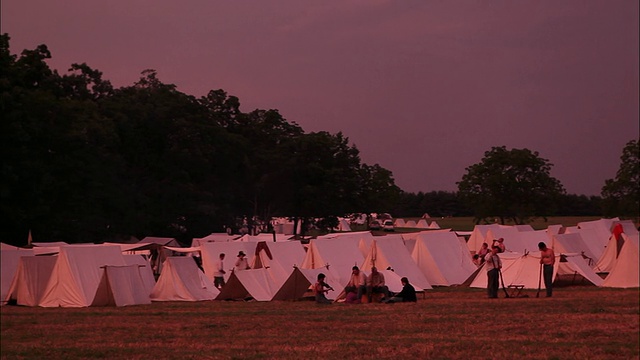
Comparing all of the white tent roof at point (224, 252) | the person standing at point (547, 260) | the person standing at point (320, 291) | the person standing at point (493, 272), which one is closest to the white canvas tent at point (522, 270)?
the person standing at point (547, 260)

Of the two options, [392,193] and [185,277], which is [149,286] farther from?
[392,193]

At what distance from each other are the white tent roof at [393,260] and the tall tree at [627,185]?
64.7ft

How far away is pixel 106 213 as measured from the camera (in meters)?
54.8

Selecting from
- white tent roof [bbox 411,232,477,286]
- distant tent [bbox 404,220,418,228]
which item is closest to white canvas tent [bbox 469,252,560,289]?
white tent roof [bbox 411,232,477,286]

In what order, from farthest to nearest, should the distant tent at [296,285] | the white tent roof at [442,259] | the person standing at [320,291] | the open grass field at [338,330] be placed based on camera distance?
1. the white tent roof at [442,259]
2. the distant tent at [296,285]
3. the person standing at [320,291]
4. the open grass field at [338,330]

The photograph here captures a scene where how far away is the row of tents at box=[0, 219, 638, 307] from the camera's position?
23.2 meters

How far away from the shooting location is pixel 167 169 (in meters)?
61.8

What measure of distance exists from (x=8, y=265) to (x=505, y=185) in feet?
80.8

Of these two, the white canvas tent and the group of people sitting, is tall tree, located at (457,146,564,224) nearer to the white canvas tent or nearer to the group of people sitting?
the white canvas tent

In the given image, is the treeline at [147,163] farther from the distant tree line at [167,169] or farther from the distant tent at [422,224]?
the distant tent at [422,224]

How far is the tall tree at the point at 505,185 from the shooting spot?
35.5 meters

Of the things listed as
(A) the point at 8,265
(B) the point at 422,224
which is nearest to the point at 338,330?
(A) the point at 8,265

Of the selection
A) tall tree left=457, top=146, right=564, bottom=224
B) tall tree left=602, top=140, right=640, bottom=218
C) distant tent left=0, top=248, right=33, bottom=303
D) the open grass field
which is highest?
tall tree left=457, top=146, right=564, bottom=224

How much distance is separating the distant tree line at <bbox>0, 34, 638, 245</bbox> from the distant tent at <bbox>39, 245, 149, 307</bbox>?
12.9 metres
